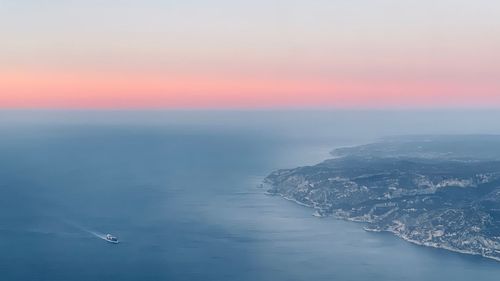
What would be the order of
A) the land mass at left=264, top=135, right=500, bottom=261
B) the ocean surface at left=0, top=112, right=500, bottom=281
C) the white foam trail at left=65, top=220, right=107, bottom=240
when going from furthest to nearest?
the white foam trail at left=65, top=220, right=107, bottom=240 → the land mass at left=264, top=135, right=500, bottom=261 → the ocean surface at left=0, top=112, right=500, bottom=281

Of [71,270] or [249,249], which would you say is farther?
[249,249]

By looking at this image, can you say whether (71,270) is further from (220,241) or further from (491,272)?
(491,272)

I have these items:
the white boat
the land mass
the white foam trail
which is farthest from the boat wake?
the land mass

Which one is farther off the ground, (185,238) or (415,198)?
(415,198)

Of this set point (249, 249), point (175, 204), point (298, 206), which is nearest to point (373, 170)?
point (298, 206)

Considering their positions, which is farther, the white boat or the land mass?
the land mass

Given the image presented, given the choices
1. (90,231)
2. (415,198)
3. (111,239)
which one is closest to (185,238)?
(111,239)

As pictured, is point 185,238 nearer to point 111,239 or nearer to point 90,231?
point 111,239

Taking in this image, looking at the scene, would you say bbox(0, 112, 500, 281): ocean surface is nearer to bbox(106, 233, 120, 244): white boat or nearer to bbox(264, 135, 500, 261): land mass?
bbox(106, 233, 120, 244): white boat

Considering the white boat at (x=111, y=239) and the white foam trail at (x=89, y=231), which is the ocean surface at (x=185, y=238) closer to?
the white foam trail at (x=89, y=231)
